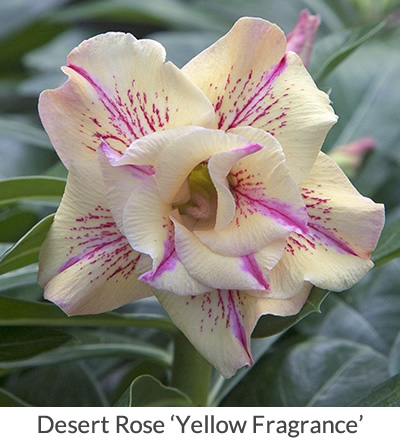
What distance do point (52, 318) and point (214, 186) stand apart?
0.68 ft

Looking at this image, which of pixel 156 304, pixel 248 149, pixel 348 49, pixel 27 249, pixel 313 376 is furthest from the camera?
pixel 156 304

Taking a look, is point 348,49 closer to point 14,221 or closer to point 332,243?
point 332,243

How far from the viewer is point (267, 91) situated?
1.75 ft

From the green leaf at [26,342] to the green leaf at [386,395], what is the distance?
26cm

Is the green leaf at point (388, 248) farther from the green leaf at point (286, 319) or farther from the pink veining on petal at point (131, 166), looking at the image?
the pink veining on petal at point (131, 166)

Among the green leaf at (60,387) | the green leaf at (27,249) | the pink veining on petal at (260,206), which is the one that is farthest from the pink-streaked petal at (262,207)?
the green leaf at (60,387)

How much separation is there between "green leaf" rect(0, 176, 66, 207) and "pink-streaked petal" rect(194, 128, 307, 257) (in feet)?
0.56

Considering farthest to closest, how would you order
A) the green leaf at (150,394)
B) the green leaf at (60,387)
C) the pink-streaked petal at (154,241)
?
the green leaf at (60,387), the green leaf at (150,394), the pink-streaked petal at (154,241)

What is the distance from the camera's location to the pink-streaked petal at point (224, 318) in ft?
1.72

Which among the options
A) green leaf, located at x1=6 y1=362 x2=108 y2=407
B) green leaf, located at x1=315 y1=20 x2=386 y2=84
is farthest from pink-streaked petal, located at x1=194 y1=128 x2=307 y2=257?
green leaf, located at x1=6 y1=362 x2=108 y2=407

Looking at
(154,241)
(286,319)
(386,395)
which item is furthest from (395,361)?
(154,241)

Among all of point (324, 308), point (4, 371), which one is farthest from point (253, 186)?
point (324, 308)

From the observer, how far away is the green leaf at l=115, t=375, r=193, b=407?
0.61 metres

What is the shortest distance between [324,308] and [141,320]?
0.31m
